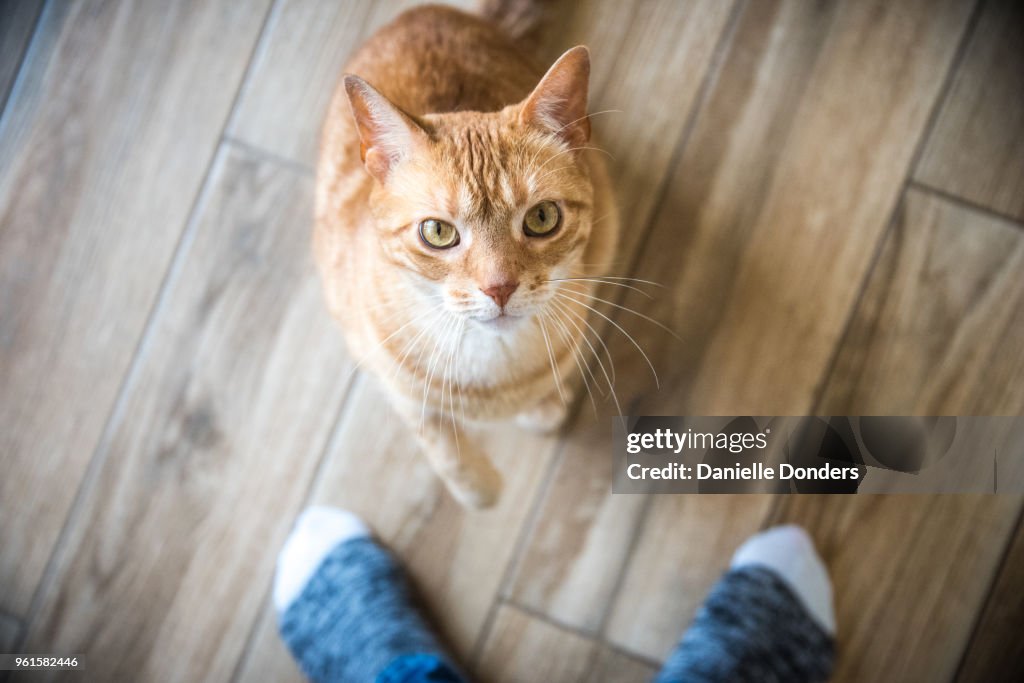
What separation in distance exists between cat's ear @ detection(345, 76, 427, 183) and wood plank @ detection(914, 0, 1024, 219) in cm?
115

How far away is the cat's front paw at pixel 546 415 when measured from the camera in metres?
1.30

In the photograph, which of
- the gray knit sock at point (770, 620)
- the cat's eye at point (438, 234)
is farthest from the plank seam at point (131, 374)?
the gray knit sock at point (770, 620)

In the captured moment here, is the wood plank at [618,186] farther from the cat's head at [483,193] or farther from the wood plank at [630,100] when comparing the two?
the cat's head at [483,193]

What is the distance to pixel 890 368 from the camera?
55.2 inches

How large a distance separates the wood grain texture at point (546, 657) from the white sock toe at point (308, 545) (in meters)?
0.36

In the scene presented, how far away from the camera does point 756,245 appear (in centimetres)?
143

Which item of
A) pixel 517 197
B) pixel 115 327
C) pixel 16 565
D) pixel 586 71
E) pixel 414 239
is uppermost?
pixel 586 71

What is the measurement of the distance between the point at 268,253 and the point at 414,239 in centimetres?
69

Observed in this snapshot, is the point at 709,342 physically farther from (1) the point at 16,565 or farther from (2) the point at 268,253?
(1) the point at 16,565

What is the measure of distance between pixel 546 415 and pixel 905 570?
2.69 feet

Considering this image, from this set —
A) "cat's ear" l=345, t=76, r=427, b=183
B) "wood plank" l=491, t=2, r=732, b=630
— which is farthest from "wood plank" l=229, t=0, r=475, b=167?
"cat's ear" l=345, t=76, r=427, b=183

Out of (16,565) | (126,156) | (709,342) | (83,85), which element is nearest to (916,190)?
(709,342)

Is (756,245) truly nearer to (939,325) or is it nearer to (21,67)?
(939,325)

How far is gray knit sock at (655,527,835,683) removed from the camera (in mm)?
1334
